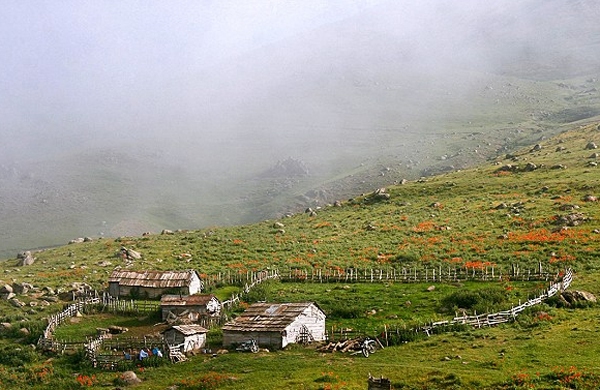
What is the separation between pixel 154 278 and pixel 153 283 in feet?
2.51

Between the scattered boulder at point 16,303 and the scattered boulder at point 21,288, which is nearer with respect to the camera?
the scattered boulder at point 16,303

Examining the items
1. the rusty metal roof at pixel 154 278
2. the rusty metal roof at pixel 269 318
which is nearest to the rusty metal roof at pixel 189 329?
the rusty metal roof at pixel 269 318

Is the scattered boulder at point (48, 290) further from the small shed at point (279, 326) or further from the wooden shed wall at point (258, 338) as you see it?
the wooden shed wall at point (258, 338)

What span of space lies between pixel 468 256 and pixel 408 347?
28.0m

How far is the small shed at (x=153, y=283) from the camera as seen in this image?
62.0 meters

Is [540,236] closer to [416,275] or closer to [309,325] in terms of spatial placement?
[416,275]

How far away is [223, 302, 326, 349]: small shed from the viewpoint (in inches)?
1729

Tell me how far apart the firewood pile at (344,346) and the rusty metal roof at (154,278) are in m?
22.8

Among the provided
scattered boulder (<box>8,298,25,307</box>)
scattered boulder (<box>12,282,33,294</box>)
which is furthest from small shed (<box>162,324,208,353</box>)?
scattered boulder (<box>12,282,33,294</box>)

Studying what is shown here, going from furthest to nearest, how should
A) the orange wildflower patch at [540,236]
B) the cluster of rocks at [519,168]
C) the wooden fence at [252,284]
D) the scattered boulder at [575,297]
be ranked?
the cluster of rocks at [519,168]
the orange wildflower patch at [540,236]
the wooden fence at [252,284]
the scattered boulder at [575,297]

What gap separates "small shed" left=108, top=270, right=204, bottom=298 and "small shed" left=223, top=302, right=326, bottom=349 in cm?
1633

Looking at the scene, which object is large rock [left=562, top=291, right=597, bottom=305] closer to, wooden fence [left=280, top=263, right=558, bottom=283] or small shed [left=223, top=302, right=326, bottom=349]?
wooden fence [left=280, top=263, right=558, bottom=283]

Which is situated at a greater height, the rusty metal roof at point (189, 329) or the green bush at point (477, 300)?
the green bush at point (477, 300)

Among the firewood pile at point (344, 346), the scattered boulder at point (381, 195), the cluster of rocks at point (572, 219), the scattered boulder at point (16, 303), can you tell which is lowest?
the firewood pile at point (344, 346)
